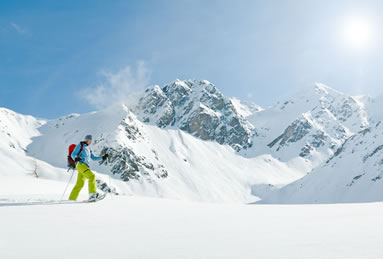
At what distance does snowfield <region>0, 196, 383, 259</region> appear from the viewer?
138 inches

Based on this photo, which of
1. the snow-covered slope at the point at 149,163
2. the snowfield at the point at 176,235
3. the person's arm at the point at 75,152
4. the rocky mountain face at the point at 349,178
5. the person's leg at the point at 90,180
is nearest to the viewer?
the snowfield at the point at 176,235

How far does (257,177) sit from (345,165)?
63.9 meters

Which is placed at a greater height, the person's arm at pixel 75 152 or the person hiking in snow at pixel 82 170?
the person's arm at pixel 75 152

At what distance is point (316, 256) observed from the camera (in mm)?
3303

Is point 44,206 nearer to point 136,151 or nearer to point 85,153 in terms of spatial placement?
point 85,153

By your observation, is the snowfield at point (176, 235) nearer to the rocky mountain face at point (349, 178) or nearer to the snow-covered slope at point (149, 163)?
the rocky mountain face at point (349, 178)

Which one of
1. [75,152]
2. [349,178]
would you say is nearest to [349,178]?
[349,178]

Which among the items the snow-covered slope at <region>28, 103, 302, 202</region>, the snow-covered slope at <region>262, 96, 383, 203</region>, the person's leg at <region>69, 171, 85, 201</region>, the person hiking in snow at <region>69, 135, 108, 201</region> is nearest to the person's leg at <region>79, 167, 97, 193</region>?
the person hiking in snow at <region>69, 135, 108, 201</region>

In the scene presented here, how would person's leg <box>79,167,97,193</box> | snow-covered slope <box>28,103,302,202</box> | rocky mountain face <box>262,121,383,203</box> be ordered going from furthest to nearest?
snow-covered slope <box>28,103,302,202</box> → rocky mountain face <box>262,121,383,203</box> → person's leg <box>79,167,97,193</box>

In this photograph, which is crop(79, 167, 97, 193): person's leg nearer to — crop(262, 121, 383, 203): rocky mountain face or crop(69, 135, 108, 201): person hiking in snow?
crop(69, 135, 108, 201): person hiking in snow

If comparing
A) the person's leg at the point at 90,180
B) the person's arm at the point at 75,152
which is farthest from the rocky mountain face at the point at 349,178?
the person's arm at the point at 75,152

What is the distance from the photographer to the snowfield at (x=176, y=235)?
3496 mm

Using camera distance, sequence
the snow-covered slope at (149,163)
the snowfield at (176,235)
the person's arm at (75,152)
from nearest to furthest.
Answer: the snowfield at (176,235) < the person's arm at (75,152) < the snow-covered slope at (149,163)

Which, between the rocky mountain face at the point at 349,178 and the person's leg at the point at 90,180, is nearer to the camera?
the person's leg at the point at 90,180
